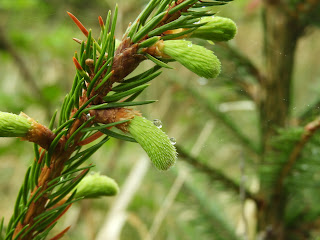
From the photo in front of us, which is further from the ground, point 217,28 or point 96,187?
point 217,28

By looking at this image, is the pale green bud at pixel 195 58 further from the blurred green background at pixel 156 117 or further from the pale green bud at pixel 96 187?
the blurred green background at pixel 156 117

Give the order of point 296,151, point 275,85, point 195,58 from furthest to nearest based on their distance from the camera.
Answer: point 275,85 < point 296,151 < point 195,58

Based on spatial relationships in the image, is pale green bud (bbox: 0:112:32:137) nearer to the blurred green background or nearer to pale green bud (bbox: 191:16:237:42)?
pale green bud (bbox: 191:16:237:42)

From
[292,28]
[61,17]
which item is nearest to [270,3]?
[292,28]

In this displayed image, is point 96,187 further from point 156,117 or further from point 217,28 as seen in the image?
point 156,117

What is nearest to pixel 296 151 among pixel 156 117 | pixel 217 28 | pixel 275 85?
pixel 275 85

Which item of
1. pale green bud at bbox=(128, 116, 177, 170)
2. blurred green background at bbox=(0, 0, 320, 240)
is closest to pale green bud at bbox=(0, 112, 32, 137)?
pale green bud at bbox=(128, 116, 177, 170)

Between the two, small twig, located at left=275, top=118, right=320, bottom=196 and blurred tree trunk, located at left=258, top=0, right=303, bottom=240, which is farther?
blurred tree trunk, located at left=258, top=0, right=303, bottom=240
